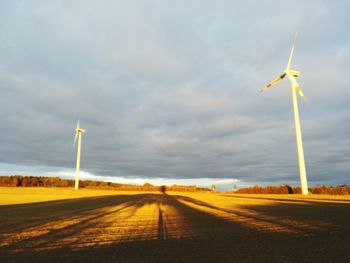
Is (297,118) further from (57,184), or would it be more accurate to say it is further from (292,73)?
(57,184)

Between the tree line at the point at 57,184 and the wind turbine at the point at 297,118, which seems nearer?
the wind turbine at the point at 297,118

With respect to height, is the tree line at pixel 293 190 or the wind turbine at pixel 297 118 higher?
the wind turbine at pixel 297 118

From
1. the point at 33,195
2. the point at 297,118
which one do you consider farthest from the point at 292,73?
the point at 33,195

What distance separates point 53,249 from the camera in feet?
35.6

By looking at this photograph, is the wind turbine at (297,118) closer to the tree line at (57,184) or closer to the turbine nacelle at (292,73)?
the turbine nacelle at (292,73)

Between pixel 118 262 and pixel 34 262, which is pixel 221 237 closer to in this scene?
pixel 118 262

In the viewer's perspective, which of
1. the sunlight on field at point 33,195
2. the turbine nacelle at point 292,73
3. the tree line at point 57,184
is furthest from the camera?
the tree line at point 57,184

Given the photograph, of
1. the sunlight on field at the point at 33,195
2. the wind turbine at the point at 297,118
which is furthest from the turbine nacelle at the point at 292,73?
the sunlight on field at the point at 33,195

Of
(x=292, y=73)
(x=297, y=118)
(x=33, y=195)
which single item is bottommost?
(x=33, y=195)

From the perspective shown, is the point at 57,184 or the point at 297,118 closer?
the point at 297,118

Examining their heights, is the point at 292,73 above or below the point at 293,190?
above

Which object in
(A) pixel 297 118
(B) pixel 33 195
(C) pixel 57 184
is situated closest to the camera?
(A) pixel 297 118

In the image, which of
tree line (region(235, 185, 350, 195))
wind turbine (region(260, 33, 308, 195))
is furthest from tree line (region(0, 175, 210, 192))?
wind turbine (region(260, 33, 308, 195))

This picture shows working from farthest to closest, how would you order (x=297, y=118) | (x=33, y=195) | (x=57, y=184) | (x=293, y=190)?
(x=57, y=184)
(x=293, y=190)
(x=33, y=195)
(x=297, y=118)
